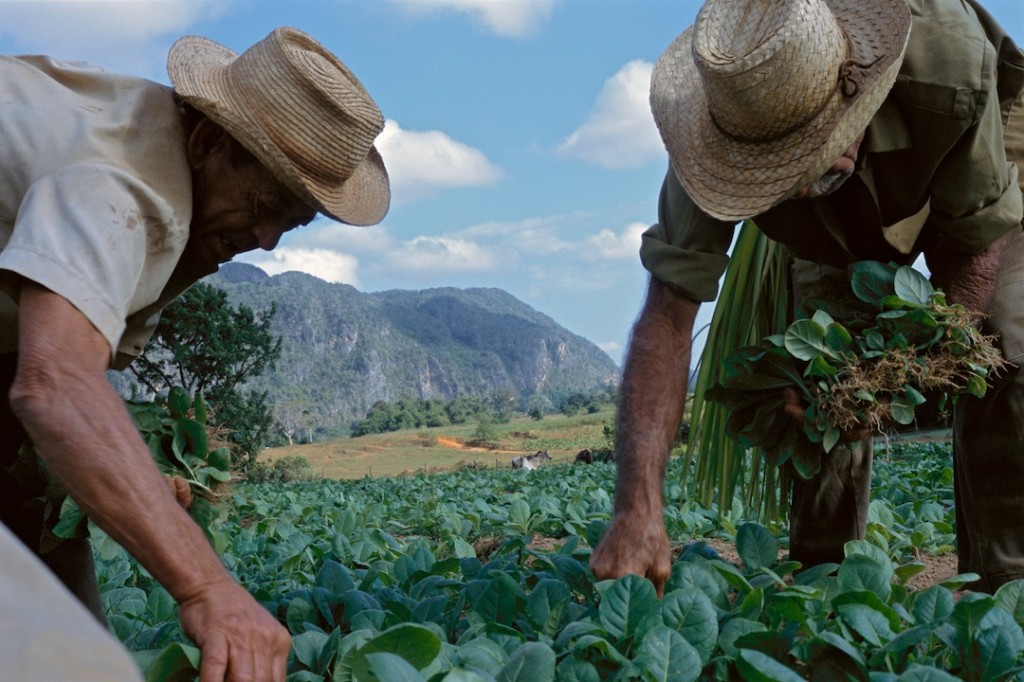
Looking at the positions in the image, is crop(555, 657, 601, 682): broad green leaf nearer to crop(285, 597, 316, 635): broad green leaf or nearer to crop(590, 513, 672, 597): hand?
→ crop(590, 513, 672, 597): hand

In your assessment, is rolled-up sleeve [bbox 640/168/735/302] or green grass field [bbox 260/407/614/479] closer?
rolled-up sleeve [bbox 640/168/735/302]

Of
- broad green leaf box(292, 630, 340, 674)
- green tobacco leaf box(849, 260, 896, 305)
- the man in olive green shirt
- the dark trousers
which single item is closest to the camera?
broad green leaf box(292, 630, 340, 674)

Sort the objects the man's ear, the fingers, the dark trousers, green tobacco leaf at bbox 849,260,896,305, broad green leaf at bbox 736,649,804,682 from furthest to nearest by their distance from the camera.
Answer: green tobacco leaf at bbox 849,260,896,305 → the dark trousers → the man's ear → broad green leaf at bbox 736,649,804,682 → the fingers

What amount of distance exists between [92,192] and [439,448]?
3438cm

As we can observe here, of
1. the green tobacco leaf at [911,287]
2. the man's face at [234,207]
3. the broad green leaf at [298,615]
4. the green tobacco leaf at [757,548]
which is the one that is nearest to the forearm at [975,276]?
the green tobacco leaf at [911,287]

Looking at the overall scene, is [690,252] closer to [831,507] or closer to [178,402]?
[831,507]

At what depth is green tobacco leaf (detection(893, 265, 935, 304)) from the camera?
98.4 inches

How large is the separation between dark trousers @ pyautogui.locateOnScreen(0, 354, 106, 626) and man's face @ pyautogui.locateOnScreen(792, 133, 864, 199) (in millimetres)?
2006

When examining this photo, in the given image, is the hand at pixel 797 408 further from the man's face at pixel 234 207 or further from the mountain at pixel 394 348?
the mountain at pixel 394 348

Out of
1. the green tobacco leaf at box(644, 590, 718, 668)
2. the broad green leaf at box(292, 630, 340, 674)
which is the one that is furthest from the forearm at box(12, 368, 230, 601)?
the green tobacco leaf at box(644, 590, 718, 668)

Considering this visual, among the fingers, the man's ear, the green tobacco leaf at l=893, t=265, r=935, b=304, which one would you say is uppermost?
the man's ear

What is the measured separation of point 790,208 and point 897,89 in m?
0.45

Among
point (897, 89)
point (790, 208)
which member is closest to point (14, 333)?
point (790, 208)

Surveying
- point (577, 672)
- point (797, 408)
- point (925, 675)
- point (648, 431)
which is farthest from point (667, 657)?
point (797, 408)
